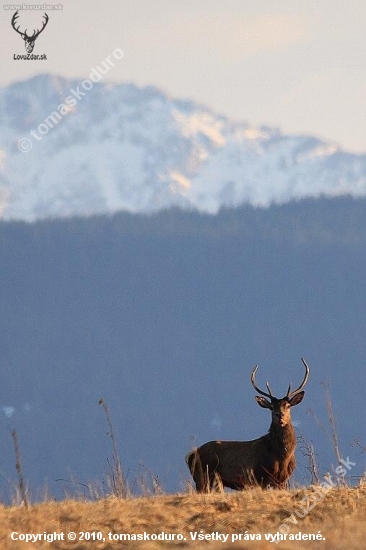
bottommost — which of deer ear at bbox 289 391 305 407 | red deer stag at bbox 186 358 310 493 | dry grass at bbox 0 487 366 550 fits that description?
dry grass at bbox 0 487 366 550

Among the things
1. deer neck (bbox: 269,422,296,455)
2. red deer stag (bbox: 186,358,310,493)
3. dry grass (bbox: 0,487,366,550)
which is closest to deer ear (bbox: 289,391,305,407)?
red deer stag (bbox: 186,358,310,493)

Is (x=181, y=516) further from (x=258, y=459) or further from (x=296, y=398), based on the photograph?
(x=296, y=398)

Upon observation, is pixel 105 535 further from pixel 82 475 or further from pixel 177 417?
pixel 177 417

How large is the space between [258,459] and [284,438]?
0.41 m

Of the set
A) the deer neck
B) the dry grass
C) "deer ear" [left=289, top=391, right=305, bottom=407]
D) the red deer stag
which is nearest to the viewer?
the dry grass

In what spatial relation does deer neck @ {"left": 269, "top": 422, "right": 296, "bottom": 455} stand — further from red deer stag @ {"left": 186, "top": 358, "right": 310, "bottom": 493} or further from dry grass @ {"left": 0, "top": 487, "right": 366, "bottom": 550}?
dry grass @ {"left": 0, "top": 487, "right": 366, "bottom": 550}

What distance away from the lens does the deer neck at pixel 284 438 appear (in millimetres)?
17536

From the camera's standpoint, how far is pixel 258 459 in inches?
688

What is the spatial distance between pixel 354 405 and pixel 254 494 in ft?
567

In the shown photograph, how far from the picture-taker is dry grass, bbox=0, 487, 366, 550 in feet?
42.2

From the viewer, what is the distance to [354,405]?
185750mm

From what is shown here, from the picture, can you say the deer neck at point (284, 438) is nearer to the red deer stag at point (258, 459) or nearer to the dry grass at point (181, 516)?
the red deer stag at point (258, 459)

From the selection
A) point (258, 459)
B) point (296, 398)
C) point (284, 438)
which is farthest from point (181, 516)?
point (296, 398)

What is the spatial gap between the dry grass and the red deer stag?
96.0 inches
